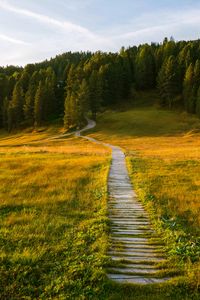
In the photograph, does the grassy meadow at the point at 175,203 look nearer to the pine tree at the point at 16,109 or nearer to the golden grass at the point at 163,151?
the golden grass at the point at 163,151

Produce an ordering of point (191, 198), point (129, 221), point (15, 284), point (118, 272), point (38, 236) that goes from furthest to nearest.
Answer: point (191, 198) < point (129, 221) < point (38, 236) < point (118, 272) < point (15, 284)

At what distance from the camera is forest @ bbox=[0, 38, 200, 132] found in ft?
281

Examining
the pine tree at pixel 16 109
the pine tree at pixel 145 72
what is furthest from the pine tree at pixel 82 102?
the pine tree at pixel 145 72

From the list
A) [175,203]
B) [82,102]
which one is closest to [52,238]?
[175,203]

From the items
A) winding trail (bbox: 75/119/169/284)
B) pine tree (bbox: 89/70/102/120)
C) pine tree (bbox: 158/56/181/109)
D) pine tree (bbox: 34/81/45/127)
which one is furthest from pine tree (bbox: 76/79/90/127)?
winding trail (bbox: 75/119/169/284)

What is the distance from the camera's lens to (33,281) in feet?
27.6

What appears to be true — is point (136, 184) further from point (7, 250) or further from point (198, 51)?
point (198, 51)

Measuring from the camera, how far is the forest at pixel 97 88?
85625 millimetres

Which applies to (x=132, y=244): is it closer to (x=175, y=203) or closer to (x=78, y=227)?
(x=78, y=227)

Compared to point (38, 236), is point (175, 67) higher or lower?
higher

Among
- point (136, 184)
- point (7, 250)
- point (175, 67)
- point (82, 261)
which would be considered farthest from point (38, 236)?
point (175, 67)

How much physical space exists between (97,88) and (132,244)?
77508 mm

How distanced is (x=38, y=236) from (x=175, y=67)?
3745 inches

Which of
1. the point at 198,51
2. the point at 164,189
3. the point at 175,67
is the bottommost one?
the point at 164,189
